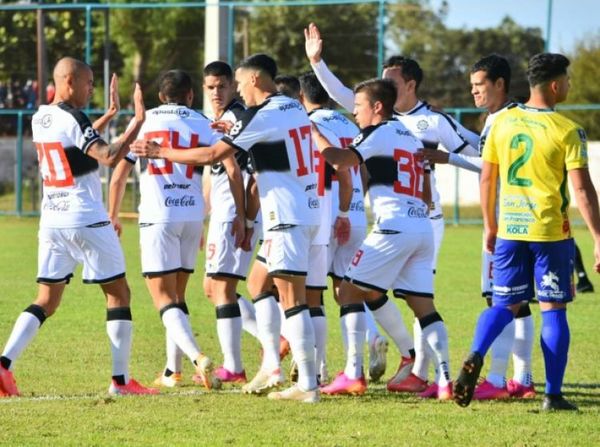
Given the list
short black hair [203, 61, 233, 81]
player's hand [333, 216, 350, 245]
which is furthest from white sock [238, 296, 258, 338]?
short black hair [203, 61, 233, 81]

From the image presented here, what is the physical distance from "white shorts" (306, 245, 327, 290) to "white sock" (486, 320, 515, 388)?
1389 mm

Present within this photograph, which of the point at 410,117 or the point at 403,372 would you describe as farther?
the point at 410,117

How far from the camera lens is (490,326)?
325 inches

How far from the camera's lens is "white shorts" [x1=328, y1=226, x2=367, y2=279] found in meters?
10.5

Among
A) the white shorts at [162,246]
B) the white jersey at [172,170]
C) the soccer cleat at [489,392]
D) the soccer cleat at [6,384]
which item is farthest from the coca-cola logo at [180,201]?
the soccer cleat at [489,392]

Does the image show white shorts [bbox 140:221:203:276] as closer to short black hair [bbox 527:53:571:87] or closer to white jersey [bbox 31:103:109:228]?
white jersey [bbox 31:103:109:228]

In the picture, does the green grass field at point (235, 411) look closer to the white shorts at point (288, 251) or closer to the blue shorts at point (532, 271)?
the blue shorts at point (532, 271)

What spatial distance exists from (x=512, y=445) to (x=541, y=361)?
4.27 m

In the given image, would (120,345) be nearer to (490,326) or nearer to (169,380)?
(169,380)

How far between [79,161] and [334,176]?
2.24 meters

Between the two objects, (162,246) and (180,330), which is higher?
(162,246)

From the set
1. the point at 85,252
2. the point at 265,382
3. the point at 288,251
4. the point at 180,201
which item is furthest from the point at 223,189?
the point at 265,382

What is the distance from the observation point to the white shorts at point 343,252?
1054cm

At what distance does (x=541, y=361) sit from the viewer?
37.4 feet
